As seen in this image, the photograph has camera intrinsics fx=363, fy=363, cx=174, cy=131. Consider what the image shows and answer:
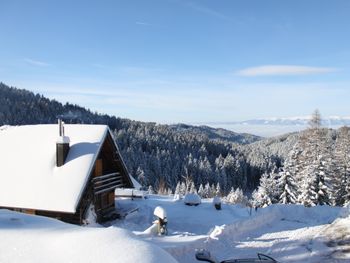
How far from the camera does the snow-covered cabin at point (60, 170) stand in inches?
738

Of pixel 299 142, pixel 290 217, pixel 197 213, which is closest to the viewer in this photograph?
pixel 290 217

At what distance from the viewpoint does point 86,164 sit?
19781mm

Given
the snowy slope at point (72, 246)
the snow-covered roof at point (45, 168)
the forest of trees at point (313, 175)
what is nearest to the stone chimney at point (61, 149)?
the snow-covered roof at point (45, 168)

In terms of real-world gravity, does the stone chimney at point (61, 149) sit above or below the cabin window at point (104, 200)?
above

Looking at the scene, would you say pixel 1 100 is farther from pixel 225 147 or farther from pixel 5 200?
pixel 5 200

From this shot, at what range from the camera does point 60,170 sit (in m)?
19.7

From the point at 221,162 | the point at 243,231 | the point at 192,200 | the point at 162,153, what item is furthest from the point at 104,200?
the point at 221,162

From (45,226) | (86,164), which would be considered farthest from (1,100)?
(45,226)

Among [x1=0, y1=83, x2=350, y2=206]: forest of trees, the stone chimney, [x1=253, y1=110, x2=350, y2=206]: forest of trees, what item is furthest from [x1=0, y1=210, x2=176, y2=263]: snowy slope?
[x1=253, y1=110, x2=350, y2=206]: forest of trees

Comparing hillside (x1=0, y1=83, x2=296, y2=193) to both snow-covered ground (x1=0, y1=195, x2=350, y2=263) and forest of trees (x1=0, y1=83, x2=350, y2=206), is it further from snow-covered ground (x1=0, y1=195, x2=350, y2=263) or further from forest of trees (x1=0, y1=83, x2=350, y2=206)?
snow-covered ground (x1=0, y1=195, x2=350, y2=263)

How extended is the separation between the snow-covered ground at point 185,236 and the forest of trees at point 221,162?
1111 centimetres

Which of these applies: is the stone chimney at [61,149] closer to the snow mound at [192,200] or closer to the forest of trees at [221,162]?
the forest of trees at [221,162]

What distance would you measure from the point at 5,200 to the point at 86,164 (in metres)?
4.56

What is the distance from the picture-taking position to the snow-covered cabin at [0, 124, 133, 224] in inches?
738
